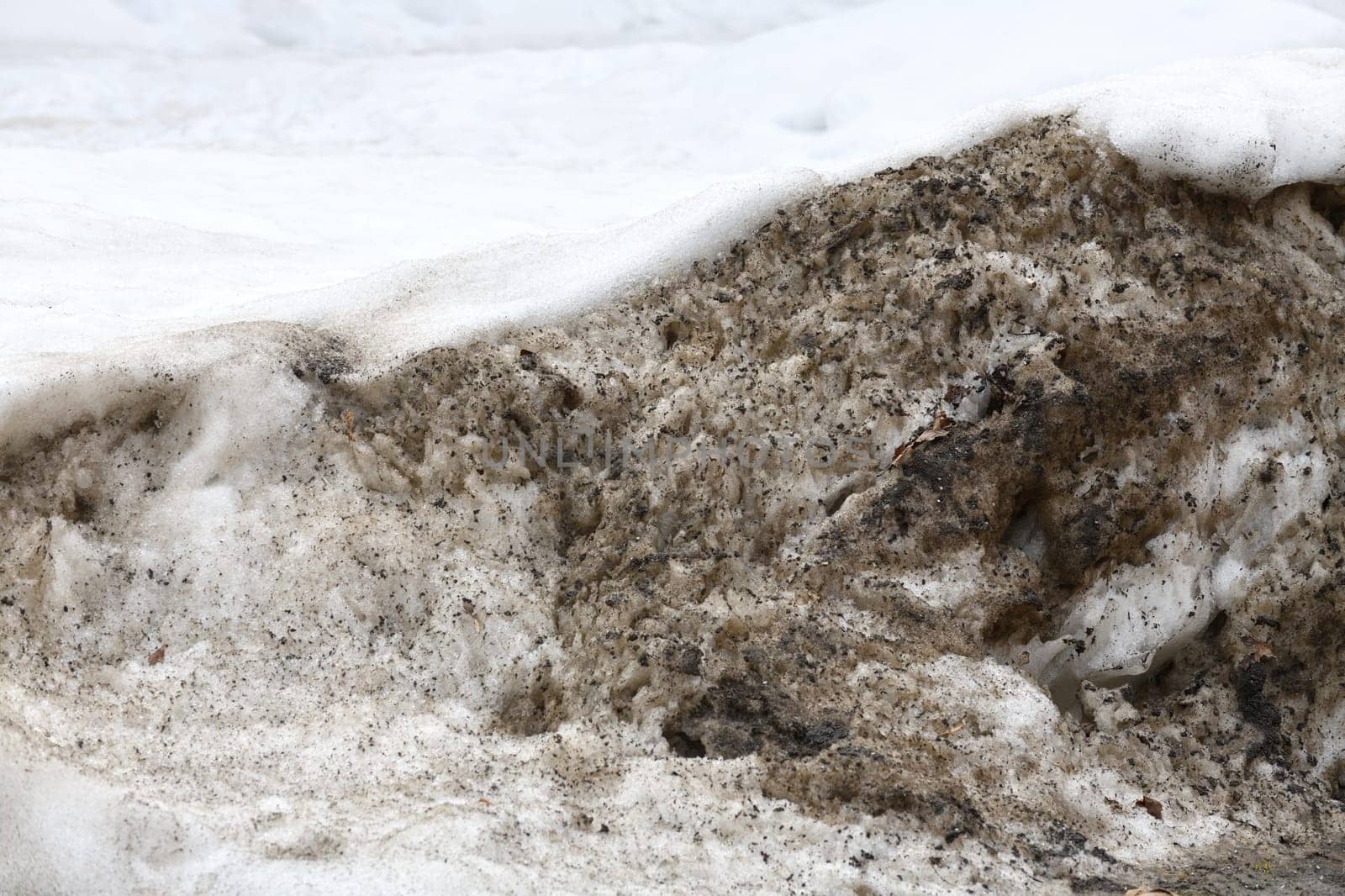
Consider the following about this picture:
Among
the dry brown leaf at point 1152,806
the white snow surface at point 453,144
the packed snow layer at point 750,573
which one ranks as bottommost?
the dry brown leaf at point 1152,806

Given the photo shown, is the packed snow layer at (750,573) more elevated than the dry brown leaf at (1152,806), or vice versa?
the packed snow layer at (750,573)

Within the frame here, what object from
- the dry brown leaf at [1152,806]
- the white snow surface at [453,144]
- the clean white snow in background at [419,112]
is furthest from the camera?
the clean white snow in background at [419,112]

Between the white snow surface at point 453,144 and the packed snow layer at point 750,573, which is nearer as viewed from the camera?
the packed snow layer at point 750,573

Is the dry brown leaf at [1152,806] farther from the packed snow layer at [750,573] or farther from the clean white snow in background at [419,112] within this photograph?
the clean white snow in background at [419,112]

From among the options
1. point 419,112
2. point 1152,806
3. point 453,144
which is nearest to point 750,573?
point 1152,806

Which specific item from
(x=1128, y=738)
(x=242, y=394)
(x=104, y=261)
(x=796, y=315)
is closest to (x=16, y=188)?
(x=104, y=261)

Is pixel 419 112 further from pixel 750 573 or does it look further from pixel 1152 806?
pixel 1152 806

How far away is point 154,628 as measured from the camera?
3.15 metres

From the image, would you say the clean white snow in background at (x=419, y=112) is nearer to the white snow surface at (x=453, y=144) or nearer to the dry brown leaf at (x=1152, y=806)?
the white snow surface at (x=453, y=144)

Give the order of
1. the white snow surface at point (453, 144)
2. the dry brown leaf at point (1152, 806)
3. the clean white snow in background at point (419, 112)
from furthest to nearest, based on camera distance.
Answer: the clean white snow in background at point (419, 112), the white snow surface at point (453, 144), the dry brown leaf at point (1152, 806)

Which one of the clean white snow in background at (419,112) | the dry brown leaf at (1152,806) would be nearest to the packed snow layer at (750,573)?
the dry brown leaf at (1152,806)

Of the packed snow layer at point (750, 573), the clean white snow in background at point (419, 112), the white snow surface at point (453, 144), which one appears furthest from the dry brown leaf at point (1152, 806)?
the clean white snow in background at point (419, 112)

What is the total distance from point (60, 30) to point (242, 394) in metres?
5.93

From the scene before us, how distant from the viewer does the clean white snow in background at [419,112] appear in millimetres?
4996
